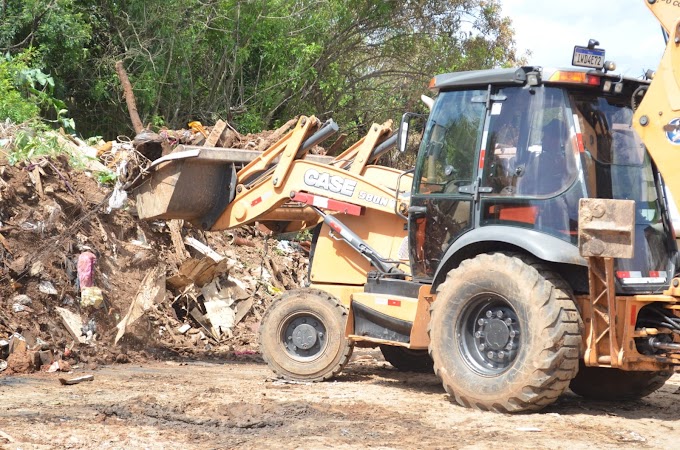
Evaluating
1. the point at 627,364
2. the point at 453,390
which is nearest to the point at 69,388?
the point at 453,390

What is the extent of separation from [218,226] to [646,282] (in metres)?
4.52

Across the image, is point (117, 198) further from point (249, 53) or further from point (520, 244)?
point (249, 53)

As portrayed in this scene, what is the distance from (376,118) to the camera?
21.6m

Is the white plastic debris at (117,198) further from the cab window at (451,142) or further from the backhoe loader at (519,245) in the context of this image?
the cab window at (451,142)

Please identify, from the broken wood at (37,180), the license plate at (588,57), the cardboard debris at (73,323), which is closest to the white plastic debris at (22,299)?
the cardboard debris at (73,323)

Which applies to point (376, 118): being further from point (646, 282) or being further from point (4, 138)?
point (646, 282)

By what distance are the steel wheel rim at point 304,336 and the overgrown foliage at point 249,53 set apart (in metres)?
8.89

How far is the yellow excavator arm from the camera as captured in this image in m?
6.62

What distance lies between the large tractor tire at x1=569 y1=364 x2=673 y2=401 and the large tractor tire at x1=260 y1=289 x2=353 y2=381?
2.10 metres

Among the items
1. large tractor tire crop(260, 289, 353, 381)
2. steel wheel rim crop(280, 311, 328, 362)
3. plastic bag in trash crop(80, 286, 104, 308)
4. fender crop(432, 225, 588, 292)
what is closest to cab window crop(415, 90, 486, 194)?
A: fender crop(432, 225, 588, 292)

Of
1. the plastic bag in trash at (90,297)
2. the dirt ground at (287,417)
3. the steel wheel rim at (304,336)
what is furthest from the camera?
the plastic bag in trash at (90,297)

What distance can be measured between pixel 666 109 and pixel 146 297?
6492 mm

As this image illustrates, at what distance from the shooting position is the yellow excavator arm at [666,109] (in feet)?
21.7

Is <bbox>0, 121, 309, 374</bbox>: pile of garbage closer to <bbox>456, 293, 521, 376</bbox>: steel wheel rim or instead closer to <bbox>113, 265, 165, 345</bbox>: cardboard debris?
<bbox>113, 265, 165, 345</bbox>: cardboard debris
